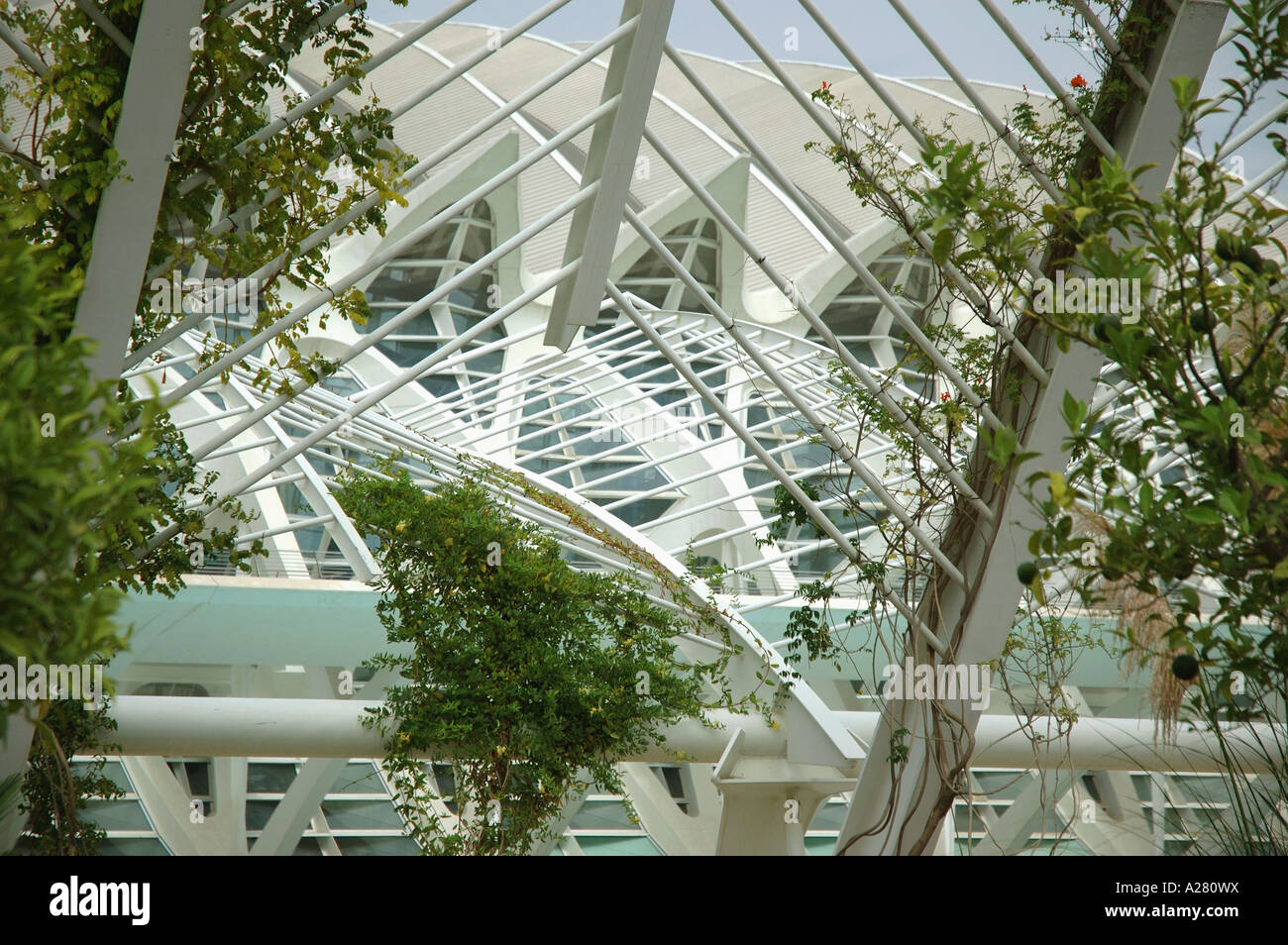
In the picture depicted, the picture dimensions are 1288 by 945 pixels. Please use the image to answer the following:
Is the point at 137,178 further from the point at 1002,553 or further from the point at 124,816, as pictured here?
the point at 124,816

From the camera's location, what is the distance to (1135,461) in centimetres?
241

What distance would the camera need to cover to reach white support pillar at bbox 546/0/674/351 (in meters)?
5.05

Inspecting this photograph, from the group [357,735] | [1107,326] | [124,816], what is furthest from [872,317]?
[1107,326]

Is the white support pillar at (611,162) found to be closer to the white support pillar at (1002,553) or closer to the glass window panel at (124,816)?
the white support pillar at (1002,553)

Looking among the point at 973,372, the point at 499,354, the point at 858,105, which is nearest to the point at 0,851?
the point at 973,372

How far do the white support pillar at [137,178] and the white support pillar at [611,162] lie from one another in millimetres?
2082

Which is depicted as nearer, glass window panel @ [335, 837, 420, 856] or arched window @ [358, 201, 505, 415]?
glass window panel @ [335, 837, 420, 856]

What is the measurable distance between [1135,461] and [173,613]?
22.9 feet

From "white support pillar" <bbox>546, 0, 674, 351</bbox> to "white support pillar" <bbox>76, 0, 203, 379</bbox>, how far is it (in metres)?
2.08

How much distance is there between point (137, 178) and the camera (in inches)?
150

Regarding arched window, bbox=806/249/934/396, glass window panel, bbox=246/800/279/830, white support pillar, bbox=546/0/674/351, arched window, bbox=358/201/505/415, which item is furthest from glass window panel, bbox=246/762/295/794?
arched window, bbox=806/249/934/396

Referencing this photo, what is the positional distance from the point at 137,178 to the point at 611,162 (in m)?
2.33

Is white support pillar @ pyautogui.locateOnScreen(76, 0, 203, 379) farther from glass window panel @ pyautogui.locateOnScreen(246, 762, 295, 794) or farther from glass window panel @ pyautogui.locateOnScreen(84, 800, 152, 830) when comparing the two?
glass window panel @ pyautogui.locateOnScreen(246, 762, 295, 794)

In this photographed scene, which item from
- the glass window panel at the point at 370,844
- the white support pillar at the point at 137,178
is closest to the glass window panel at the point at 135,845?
the glass window panel at the point at 370,844
